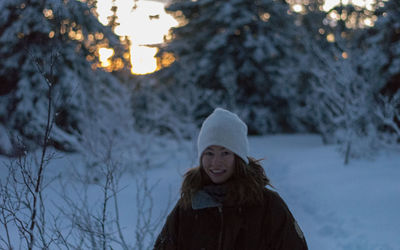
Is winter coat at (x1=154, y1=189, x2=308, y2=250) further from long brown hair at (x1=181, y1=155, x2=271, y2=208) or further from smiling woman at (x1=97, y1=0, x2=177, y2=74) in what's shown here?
smiling woman at (x1=97, y1=0, x2=177, y2=74)

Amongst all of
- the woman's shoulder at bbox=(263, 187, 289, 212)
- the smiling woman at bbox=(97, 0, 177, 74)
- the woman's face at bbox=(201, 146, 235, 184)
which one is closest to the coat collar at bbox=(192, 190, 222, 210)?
the woman's face at bbox=(201, 146, 235, 184)

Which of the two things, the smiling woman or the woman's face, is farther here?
the smiling woman

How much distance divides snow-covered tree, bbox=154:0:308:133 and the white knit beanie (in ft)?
52.5

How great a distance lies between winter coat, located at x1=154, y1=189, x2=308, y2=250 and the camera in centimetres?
196

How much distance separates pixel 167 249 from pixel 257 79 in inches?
707

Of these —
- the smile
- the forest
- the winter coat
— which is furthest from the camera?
the forest

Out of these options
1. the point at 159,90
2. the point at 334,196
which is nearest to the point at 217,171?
the point at 334,196

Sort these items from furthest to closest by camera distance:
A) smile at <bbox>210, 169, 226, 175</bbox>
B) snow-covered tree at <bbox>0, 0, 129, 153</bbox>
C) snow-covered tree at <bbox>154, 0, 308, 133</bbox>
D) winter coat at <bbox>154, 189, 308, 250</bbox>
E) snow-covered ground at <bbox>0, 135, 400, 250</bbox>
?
1. snow-covered tree at <bbox>154, 0, 308, 133</bbox>
2. snow-covered tree at <bbox>0, 0, 129, 153</bbox>
3. snow-covered ground at <bbox>0, 135, 400, 250</bbox>
4. smile at <bbox>210, 169, 226, 175</bbox>
5. winter coat at <bbox>154, 189, 308, 250</bbox>

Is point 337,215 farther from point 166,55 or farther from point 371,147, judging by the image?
point 166,55

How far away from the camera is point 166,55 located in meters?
21.1

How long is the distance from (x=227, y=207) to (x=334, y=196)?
499 centimetres

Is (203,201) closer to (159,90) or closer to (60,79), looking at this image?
(60,79)

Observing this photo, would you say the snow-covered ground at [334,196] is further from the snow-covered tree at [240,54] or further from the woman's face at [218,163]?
the snow-covered tree at [240,54]

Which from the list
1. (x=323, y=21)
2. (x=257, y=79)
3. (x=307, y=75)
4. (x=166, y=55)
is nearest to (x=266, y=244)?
(x=257, y=79)
